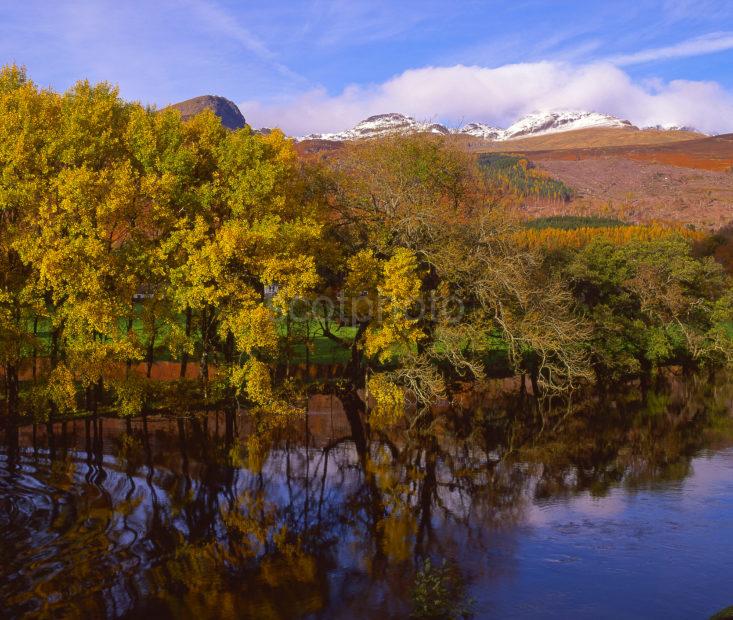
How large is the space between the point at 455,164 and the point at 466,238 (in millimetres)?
12676

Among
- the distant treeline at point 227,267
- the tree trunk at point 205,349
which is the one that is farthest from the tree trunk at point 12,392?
the tree trunk at point 205,349

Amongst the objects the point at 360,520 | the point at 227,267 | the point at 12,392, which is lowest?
the point at 360,520

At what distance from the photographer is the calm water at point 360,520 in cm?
2003

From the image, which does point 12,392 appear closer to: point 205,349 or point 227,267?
point 205,349

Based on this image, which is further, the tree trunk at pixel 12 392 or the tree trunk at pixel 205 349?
the tree trunk at pixel 205 349

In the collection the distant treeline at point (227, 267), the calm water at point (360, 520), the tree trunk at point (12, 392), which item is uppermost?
the distant treeline at point (227, 267)

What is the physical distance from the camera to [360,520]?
26.5 meters

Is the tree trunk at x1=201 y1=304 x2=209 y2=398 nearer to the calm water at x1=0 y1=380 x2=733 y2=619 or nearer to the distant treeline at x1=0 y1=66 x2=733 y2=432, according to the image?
the distant treeline at x1=0 y1=66 x2=733 y2=432

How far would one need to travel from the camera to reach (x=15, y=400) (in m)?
37.8

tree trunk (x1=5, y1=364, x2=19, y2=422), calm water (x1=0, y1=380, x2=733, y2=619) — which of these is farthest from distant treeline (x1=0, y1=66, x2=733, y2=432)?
calm water (x1=0, y1=380, x2=733, y2=619)

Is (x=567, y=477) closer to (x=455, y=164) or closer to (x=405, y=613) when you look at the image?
(x=405, y=613)

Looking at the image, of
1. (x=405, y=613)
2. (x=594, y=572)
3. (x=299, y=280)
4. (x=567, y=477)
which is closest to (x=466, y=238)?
(x=299, y=280)

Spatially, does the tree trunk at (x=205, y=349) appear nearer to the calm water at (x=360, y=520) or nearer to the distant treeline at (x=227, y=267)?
the distant treeline at (x=227, y=267)

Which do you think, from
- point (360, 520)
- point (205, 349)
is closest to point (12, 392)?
point (205, 349)
